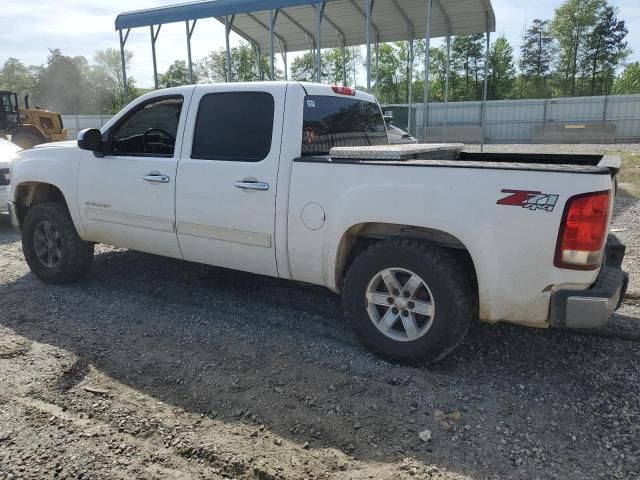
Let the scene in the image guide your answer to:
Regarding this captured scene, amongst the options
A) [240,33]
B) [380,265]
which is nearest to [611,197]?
[380,265]

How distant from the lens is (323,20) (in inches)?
688

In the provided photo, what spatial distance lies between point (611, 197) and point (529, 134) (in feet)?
97.1

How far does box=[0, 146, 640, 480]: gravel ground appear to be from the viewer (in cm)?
255

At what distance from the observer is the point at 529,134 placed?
29.9 m

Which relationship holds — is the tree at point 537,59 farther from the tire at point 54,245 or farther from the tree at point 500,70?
the tire at point 54,245

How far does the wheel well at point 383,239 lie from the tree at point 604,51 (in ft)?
179

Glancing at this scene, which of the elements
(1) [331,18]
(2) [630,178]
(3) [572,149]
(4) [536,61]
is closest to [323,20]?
(1) [331,18]

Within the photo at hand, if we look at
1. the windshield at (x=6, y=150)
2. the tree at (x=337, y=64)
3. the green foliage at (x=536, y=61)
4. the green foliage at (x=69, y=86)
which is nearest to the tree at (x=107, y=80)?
the green foliage at (x=69, y=86)

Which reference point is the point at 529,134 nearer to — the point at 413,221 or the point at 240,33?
the point at 240,33

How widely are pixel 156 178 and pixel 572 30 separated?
185 ft

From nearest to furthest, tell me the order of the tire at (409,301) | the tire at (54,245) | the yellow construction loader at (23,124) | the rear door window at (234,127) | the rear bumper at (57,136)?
1. the tire at (409,301)
2. the rear door window at (234,127)
3. the tire at (54,245)
4. the yellow construction loader at (23,124)
5. the rear bumper at (57,136)

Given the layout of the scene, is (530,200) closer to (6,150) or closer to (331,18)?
(6,150)

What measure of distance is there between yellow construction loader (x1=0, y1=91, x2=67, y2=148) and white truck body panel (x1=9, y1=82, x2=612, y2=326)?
596 inches

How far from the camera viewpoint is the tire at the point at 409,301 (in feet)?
10.6
